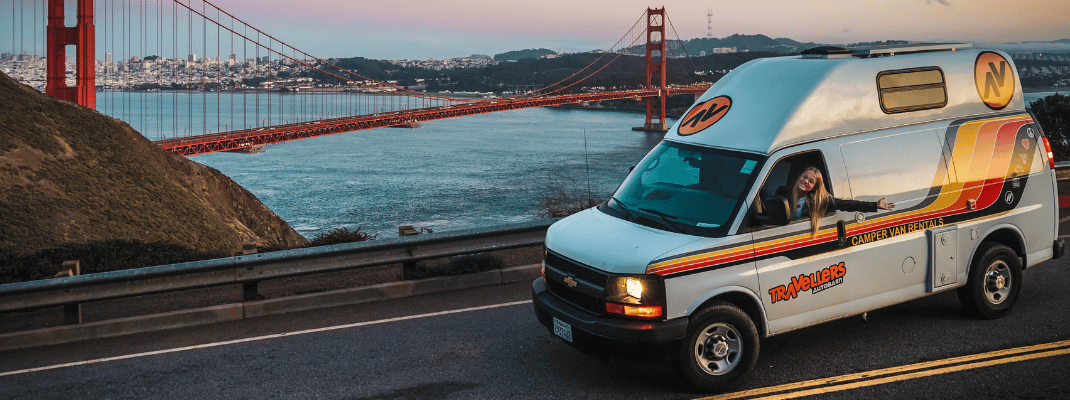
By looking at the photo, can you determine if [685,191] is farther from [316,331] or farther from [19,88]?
[19,88]

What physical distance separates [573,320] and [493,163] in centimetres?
7863

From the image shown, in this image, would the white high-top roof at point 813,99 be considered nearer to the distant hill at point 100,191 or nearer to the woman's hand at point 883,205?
the woman's hand at point 883,205

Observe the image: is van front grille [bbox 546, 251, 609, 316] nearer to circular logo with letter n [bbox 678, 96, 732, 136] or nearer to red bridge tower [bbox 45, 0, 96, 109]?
circular logo with letter n [bbox 678, 96, 732, 136]

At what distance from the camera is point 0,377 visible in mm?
6180

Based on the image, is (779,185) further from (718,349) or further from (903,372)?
(903,372)

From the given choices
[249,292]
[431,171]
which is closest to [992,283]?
[249,292]

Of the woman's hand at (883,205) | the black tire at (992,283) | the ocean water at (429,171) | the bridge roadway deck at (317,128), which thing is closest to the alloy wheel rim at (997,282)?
the black tire at (992,283)

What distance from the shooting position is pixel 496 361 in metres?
6.25

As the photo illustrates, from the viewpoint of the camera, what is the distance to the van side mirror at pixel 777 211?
5395 mm

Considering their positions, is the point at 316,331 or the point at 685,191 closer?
the point at 685,191

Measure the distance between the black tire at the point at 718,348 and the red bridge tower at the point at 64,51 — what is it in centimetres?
3150

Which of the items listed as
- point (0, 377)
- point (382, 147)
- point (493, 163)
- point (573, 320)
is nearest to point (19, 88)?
point (0, 377)

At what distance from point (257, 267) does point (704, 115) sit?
451cm

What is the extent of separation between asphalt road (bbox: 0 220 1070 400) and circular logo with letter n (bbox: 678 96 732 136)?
1.85m
